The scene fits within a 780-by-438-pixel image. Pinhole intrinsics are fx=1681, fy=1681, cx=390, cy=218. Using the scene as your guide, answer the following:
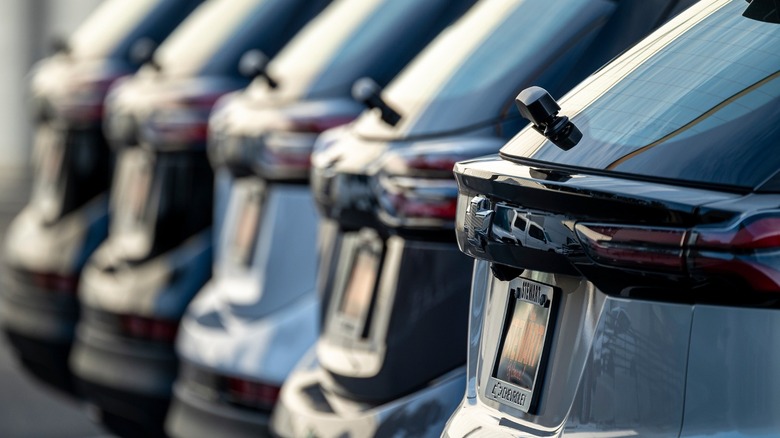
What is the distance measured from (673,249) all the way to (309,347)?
2.81 meters

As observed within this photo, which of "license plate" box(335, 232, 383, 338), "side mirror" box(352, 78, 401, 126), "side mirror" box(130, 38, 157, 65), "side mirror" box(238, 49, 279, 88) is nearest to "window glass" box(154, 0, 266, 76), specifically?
"side mirror" box(130, 38, 157, 65)

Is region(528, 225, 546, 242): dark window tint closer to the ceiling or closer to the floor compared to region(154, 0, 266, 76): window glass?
closer to the ceiling

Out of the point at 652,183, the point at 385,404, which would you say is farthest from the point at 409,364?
the point at 652,183

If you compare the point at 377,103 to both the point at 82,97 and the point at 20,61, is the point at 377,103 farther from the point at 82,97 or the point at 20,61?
the point at 20,61

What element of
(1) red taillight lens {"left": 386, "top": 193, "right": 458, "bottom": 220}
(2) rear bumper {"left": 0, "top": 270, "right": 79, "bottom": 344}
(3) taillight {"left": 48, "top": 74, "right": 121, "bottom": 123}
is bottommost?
(2) rear bumper {"left": 0, "top": 270, "right": 79, "bottom": 344}

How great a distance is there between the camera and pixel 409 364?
14.5ft

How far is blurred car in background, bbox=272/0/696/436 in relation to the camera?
4.37m

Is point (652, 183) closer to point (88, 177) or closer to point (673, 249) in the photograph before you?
point (673, 249)

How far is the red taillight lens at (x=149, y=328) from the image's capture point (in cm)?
689

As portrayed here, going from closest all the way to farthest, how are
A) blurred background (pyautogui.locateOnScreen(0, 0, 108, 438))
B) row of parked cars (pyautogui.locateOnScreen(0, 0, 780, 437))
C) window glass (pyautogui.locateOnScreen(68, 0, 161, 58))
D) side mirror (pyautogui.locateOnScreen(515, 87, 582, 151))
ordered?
row of parked cars (pyautogui.locateOnScreen(0, 0, 780, 437))
side mirror (pyautogui.locateOnScreen(515, 87, 582, 151))
window glass (pyautogui.locateOnScreen(68, 0, 161, 58))
blurred background (pyautogui.locateOnScreen(0, 0, 108, 438))

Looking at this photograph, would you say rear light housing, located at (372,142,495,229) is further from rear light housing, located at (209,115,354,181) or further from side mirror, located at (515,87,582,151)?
rear light housing, located at (209,115,354,181)

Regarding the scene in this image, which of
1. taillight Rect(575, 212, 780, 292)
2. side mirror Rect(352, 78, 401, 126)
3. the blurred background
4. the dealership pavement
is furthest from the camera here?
the blurred background

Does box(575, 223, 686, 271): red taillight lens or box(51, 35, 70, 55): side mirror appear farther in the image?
box(51, 35, 70, 55): side mirror

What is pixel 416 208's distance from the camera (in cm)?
439
